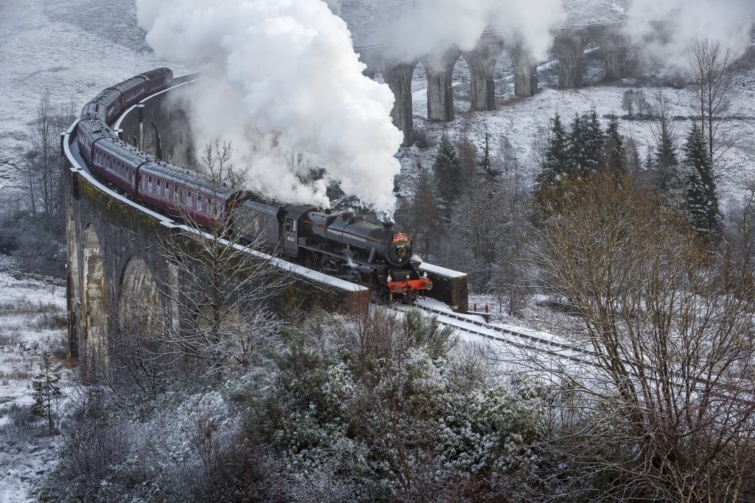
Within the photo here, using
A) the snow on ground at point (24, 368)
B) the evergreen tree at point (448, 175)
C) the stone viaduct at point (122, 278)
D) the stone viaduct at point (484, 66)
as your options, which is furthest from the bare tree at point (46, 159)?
the evergreen tree at point (448, 175)

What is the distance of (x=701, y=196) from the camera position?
31.9 m

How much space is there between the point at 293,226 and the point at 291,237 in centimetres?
25

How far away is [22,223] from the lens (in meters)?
49.0

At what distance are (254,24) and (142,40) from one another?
175 ft

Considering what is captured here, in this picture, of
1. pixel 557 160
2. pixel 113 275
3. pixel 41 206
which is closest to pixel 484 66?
pixel 557 160

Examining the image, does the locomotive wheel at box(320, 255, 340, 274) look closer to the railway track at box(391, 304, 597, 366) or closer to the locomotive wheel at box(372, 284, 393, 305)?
the locomotive wheel at box(372, 284, 393, 305)

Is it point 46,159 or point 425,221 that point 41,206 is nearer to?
point 46,159

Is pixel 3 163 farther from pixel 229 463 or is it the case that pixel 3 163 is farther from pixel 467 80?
pixel 229 463

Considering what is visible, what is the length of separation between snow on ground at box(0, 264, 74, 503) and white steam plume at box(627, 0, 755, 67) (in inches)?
1496

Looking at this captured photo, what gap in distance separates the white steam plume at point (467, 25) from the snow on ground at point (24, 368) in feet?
80.1

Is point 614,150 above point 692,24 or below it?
below

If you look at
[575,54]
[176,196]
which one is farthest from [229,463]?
[575,54]

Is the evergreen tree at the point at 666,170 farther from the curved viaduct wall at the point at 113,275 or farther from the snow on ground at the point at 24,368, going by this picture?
the snow on ground at the point at 24,368

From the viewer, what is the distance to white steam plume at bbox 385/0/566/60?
170 ft
